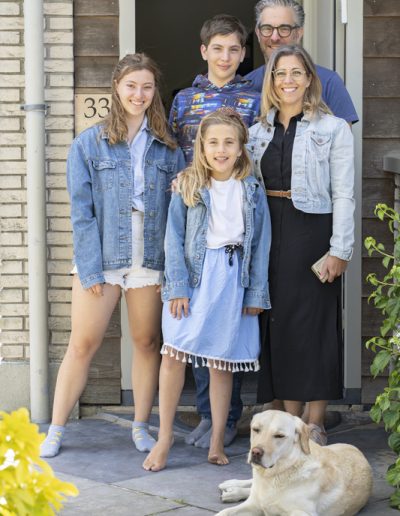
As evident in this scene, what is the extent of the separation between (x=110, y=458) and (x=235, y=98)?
178 cm

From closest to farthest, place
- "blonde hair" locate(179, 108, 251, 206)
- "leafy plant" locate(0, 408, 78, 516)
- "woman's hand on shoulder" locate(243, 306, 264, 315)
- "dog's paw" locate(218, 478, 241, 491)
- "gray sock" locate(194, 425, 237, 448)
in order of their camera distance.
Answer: "leafy plant" locate(0, 408, 78, 516) → "dog's paw" locate(218, 478, 241, 491) → "blonde hair" locate(179, 108, 251, 206) → "woman's hand on shoulder" locate(243, 306, 264, 315) → "gray sock" locate(194, 425, 237, 448)

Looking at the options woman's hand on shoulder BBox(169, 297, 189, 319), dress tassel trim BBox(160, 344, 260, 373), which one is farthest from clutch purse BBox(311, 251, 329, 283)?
woman's hand on shoulder BBox(169, 297, 189, 319)

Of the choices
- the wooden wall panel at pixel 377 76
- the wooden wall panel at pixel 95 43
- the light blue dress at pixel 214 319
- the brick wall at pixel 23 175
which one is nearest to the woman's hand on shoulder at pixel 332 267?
the light blue dress at pixel 214 319

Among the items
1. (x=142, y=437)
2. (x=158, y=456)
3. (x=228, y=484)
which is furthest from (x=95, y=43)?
(x=228, y=484)

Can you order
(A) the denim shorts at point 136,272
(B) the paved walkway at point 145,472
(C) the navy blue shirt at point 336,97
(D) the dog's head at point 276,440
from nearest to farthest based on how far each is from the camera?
(D) the dog's head at point 276,440 < (B) the paved walkway at point 145,472 < (A) the denim shorts at point 136,272 < (C) the navy blue shirt at point 336,97

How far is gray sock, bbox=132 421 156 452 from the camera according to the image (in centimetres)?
508

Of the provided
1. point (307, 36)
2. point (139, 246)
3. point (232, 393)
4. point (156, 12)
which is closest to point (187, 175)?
point (139, 246)

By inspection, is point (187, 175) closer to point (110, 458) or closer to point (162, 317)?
point (162, 317)

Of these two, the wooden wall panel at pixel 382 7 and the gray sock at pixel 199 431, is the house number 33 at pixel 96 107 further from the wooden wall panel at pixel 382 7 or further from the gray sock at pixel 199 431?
the gray sock at pixel 199 431

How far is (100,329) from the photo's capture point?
198 inches

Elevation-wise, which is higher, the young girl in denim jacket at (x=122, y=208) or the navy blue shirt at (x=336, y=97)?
the navy blue shirt at (x=336, y=97)

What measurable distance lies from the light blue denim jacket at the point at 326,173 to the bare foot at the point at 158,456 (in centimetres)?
112

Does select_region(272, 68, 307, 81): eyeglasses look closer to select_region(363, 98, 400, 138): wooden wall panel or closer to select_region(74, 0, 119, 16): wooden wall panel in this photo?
select_region(363, 98, 400, 138): wooden wall panel

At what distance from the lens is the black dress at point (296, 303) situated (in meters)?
4.87
